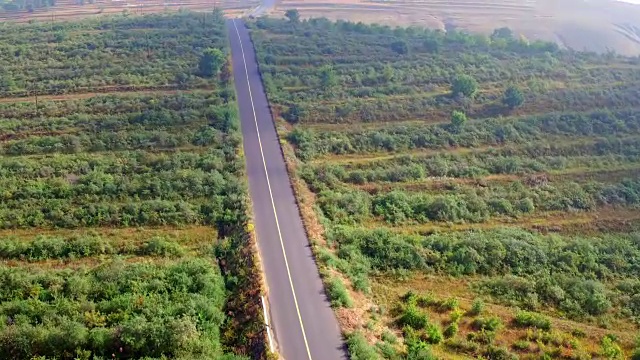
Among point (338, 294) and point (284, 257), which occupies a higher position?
point (284, 257)

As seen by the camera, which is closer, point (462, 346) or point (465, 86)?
point (462, 346)

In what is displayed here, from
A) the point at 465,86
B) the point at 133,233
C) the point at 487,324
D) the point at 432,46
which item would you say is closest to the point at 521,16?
the point at 432,46

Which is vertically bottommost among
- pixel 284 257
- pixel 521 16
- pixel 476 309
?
pixel 476 309

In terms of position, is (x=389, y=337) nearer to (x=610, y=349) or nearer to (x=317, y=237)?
(x=317, y=237)

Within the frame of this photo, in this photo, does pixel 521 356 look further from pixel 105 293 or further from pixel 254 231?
pixel 105 293

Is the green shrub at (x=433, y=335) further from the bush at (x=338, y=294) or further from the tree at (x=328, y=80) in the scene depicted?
the tree at (x=328, y=80)

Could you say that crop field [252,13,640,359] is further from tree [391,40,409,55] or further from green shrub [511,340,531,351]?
tree [391,40,409,55]

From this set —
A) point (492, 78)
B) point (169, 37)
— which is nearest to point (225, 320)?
point (492, 78)

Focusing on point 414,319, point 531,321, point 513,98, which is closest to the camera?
point 414,319
